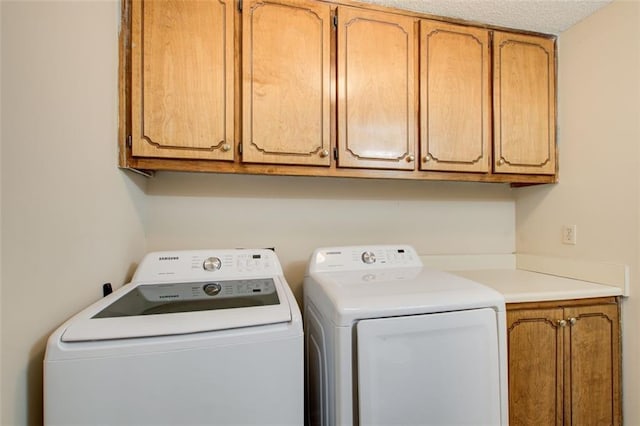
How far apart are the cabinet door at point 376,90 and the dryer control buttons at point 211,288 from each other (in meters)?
0.81

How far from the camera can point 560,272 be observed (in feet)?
5.53

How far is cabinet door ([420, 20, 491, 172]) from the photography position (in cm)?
152

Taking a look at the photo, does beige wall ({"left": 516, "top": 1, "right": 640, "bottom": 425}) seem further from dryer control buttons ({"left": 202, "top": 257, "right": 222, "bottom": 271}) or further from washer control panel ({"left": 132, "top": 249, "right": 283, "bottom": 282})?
dryer control buttons ({"left": 202, "top": 257, "right": 222, "bottom": 271})

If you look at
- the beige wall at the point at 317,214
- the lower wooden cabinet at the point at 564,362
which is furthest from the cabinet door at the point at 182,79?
the lower wooden cabinet at the point at 564,362

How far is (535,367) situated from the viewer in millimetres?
1311

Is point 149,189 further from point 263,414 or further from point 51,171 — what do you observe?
point 263,414

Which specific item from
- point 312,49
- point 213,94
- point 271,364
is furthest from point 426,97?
point 271,364

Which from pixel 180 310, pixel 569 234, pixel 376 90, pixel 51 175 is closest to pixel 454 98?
pixel 376 90

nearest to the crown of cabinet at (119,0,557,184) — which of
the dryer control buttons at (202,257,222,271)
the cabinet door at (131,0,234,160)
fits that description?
the cabinet door at (131,0,234,160)

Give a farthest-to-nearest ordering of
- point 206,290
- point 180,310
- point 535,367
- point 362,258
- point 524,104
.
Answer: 1. point 524,104
2. point 362,258
3. point 535,367
4. point 206,290
5. point 180,310

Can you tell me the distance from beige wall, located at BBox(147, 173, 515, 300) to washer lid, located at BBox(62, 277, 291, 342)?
1.45 feet

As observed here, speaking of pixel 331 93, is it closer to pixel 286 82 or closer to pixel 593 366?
pixel 286 82

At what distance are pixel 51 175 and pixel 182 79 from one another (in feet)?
2.22

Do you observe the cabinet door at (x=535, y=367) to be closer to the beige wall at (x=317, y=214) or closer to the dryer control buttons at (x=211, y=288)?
Result: the beige wall at (x=317, y=214)
